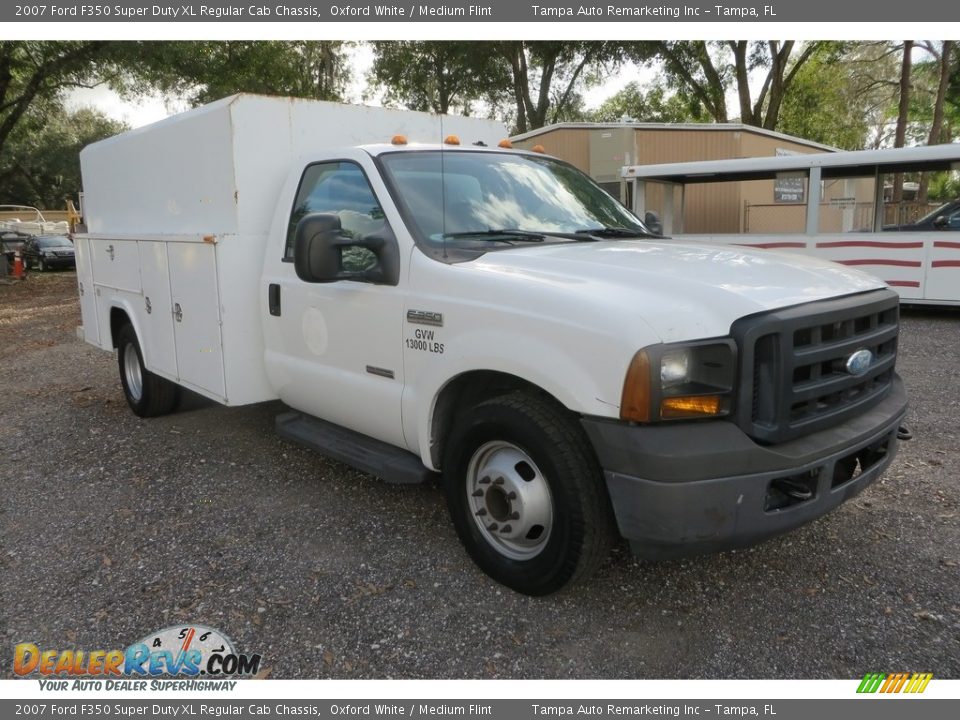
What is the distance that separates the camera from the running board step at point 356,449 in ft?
12.2

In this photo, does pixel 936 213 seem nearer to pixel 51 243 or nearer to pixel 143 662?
pixel 143 662

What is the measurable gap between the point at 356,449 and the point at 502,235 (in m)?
1.39

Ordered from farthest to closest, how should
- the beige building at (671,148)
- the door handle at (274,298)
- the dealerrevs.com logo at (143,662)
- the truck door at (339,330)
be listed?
the beige building at (671,148), the door handle at (274,298), the truck door at (339,330), the dealerrevs.com logo at (143,662)

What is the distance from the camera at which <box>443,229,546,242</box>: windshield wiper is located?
3.69 metres

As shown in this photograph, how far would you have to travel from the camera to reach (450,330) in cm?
336

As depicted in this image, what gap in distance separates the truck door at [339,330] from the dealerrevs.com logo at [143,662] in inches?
51.8

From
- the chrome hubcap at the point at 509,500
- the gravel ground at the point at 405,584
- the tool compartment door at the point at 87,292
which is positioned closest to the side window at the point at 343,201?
the chrome hubcap at the point at 509,500

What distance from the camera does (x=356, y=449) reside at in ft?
13.3

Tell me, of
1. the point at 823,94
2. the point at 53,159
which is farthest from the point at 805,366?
the point at 53,159

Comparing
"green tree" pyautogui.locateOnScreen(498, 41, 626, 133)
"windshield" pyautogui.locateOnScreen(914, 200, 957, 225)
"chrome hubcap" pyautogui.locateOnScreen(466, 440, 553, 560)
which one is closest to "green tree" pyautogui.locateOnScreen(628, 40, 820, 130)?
"green tree" pyautogui.locateOnScreen(498, 41, 626, 133)

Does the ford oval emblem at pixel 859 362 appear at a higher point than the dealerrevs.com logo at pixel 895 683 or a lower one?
higher

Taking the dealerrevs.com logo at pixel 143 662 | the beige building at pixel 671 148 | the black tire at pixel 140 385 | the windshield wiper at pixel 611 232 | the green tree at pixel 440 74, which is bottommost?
the dealerrevs.com logo at pixel 143 662

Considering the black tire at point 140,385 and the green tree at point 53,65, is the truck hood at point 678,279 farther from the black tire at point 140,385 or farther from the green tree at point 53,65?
the green tree at point 53,65

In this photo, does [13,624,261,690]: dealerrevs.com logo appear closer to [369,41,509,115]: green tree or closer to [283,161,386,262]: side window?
[283,161,386,262]: side window
